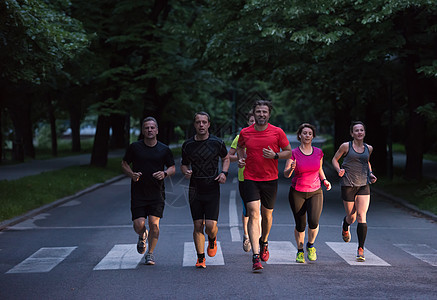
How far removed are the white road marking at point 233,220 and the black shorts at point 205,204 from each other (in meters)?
2.92

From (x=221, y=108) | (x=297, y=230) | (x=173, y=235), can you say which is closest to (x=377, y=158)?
(x=173, y=235)

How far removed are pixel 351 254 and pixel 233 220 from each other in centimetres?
455

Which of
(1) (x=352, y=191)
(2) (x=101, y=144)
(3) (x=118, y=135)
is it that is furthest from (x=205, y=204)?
(3) (x=118, y=135)

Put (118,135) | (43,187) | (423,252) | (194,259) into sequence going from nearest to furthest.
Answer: (194,259), (423,252), (43,187), (118,135)

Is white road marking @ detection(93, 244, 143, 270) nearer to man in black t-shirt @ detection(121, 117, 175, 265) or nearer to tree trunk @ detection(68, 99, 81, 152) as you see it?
man in black t-shirt @ detection(121, 117, 175, 265)

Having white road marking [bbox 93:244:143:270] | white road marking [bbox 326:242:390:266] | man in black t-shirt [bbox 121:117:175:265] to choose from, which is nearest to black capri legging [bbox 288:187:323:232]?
white road marking [bbox 326:242:390:266]

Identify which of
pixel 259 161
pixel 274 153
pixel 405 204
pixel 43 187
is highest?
pixel 274 153

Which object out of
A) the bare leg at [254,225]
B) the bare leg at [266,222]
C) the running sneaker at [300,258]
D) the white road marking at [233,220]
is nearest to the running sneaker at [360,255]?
the running sneaker at [300,258]

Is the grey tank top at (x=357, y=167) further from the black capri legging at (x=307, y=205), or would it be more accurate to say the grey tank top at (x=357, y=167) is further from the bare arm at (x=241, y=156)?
the bare arm at (x=241, y=156)

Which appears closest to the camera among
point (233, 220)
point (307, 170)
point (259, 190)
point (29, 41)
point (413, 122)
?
point (259, 190)

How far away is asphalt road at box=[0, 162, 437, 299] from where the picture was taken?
7.36 meters

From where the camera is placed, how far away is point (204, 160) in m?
8.39

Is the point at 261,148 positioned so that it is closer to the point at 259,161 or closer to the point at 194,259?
the point at 259,161

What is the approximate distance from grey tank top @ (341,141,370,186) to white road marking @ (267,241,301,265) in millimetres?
1311
